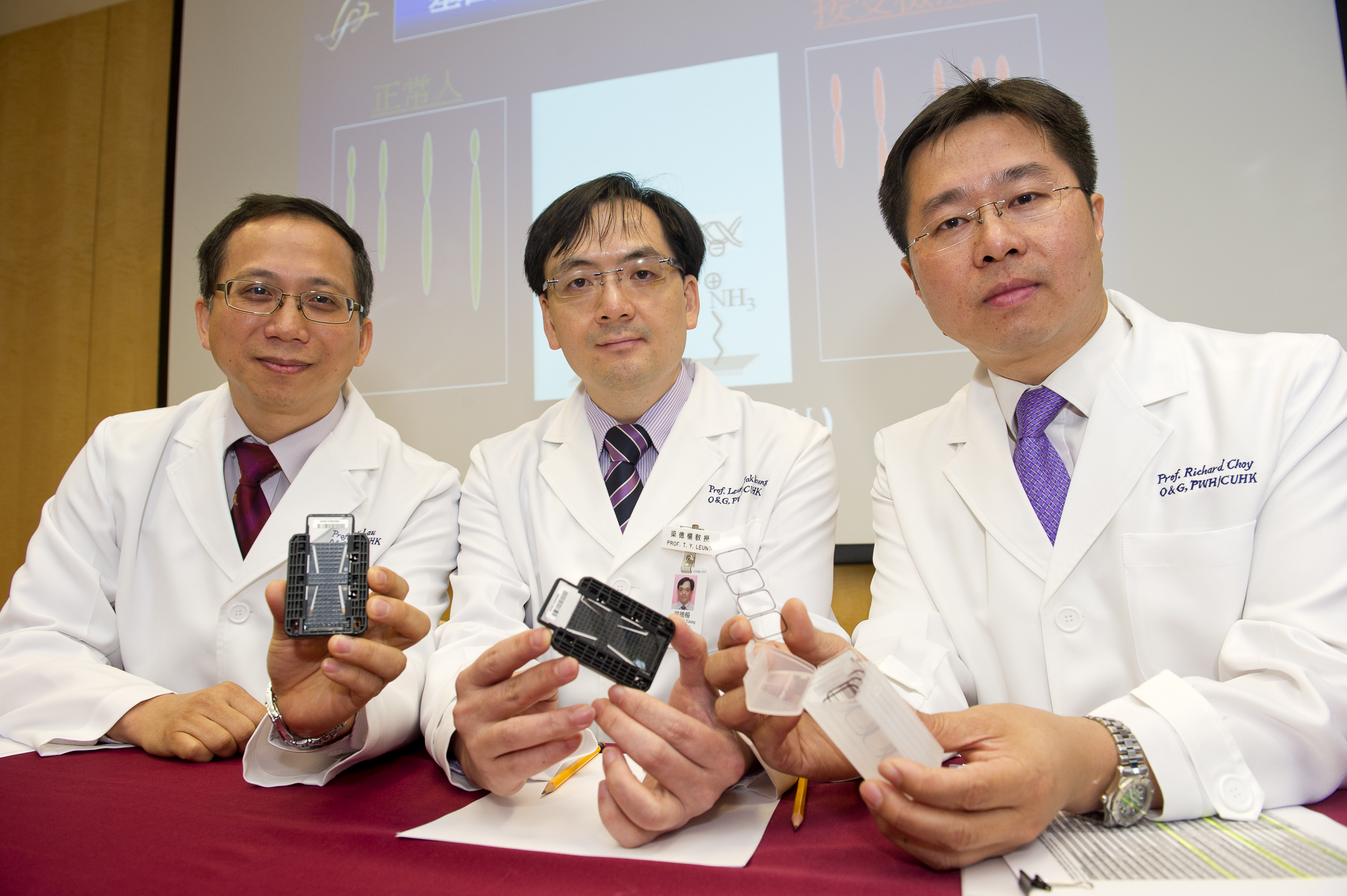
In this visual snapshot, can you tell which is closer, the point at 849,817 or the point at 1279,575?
the point at 849,817

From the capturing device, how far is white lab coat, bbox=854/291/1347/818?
1.10 meters

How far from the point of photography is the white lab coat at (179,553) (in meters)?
1.67

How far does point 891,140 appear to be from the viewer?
244cm

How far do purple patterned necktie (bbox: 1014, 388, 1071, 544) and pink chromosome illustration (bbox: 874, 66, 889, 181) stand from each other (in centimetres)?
128

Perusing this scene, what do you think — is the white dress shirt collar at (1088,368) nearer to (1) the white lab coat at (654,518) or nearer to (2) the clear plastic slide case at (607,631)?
(1) the white lab coat at (654,518)

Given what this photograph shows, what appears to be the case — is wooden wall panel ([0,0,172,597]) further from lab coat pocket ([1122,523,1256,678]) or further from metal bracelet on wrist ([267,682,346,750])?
lab coat pocket ([1122,523,1256,678])

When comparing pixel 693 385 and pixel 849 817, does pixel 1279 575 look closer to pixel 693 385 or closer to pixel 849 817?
pixel 849 817

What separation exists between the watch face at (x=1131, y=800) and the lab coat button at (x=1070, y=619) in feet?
1.47

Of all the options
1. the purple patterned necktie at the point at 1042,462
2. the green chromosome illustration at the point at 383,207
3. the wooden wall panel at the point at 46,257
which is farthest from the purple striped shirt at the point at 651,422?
the wooden wall panel at the point at 46,257

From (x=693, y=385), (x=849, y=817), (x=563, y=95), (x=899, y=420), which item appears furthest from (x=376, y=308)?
(x=849, y=817)

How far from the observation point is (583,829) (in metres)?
0.97

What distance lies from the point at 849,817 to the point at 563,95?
2.63 metres

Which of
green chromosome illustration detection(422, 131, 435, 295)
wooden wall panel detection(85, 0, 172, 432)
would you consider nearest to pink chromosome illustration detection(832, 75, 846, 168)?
green chromosome illustration detection(422, 131, 435, 295)

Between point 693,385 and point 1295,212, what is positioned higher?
point 1295,212
